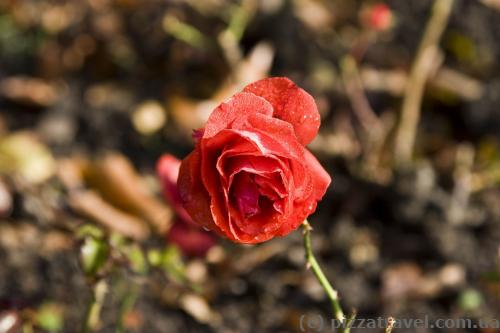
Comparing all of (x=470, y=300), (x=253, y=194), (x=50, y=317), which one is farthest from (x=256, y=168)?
(x=470, y=300)

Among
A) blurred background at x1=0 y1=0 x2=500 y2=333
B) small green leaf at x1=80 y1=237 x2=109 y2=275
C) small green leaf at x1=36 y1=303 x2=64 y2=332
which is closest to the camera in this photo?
small green leaf at x1=80 y1=237 x2=109 y2=275

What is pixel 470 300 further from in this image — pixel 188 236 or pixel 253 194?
pixel 253 194

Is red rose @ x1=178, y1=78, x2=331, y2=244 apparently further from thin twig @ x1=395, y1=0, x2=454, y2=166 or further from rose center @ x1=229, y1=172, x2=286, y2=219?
thin twig @ x1=395, y1=0, x2=454, y2=166

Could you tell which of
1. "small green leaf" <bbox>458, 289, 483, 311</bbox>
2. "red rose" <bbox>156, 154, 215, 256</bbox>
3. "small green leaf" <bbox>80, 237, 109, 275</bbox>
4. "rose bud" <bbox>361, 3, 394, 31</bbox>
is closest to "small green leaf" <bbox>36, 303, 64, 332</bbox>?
"red rose" <bbox>156, 154, 215, 256</bbox>

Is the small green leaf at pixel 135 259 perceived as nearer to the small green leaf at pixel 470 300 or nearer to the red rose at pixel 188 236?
the red rose at pixel 188 236

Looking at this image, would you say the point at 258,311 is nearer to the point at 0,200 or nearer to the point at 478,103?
the point at 0,200

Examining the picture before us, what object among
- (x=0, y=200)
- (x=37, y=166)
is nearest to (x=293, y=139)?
(x=0, y=200)
